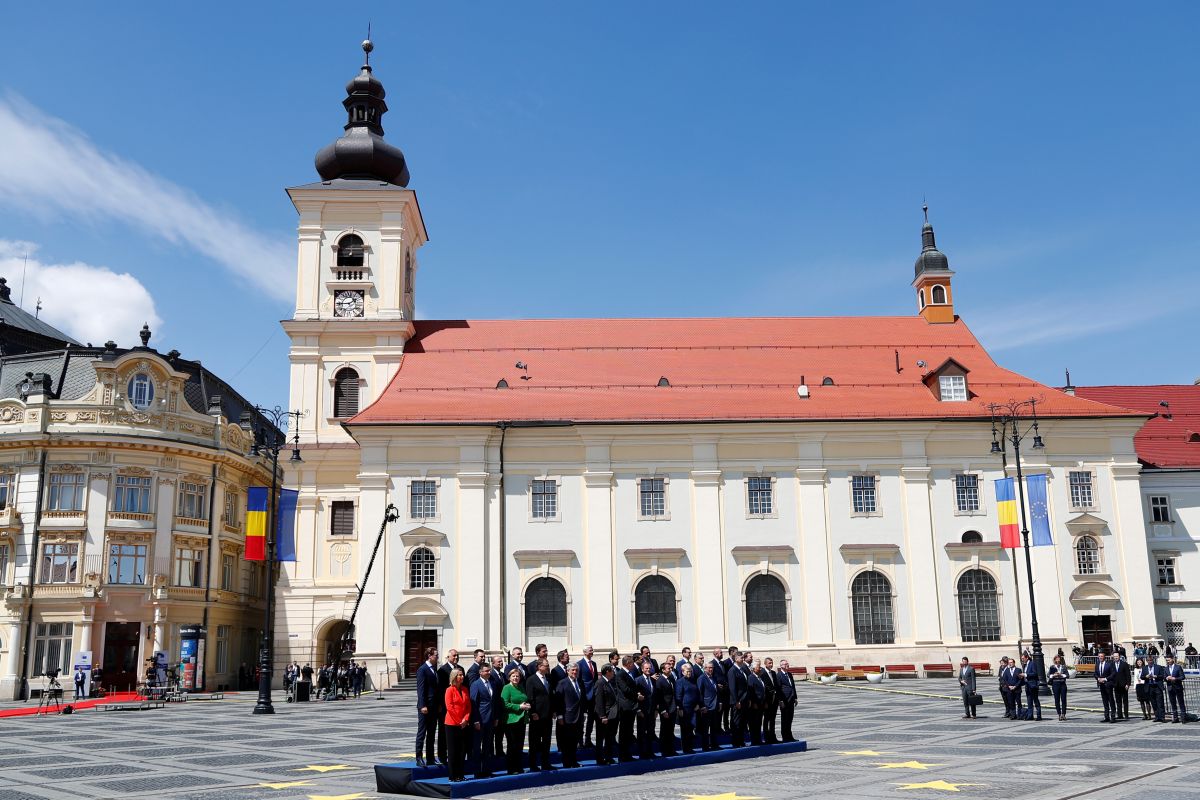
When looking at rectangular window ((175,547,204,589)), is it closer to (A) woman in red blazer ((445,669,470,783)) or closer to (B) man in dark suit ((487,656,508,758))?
(B) man in dark suit ((487,656,508,758))

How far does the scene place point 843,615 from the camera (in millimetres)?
42500

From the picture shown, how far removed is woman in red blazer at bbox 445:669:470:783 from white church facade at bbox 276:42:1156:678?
2656cm

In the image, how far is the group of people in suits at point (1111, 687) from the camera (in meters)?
24.0

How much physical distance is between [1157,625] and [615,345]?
26.0 meters

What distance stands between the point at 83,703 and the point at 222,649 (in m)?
11.7

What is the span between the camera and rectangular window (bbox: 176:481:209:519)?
154ft

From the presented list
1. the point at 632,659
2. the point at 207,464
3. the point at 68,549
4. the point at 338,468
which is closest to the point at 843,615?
the point at 338,468

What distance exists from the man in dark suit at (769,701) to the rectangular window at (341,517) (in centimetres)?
2792

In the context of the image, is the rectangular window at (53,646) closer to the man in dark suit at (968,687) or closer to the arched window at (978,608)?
the man in dark suit at (968,687)

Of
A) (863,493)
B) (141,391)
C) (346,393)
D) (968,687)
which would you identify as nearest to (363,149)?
(346,393)

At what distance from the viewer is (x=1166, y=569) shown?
151 feet

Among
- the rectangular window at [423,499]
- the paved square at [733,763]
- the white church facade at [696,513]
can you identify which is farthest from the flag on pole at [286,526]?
the paved square at [733,763]

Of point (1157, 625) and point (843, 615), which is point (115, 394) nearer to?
point (843, 615)

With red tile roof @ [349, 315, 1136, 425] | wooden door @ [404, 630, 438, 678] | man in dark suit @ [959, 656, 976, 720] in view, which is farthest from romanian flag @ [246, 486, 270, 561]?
man in dark suit @ [959, 656, 976, 720]
